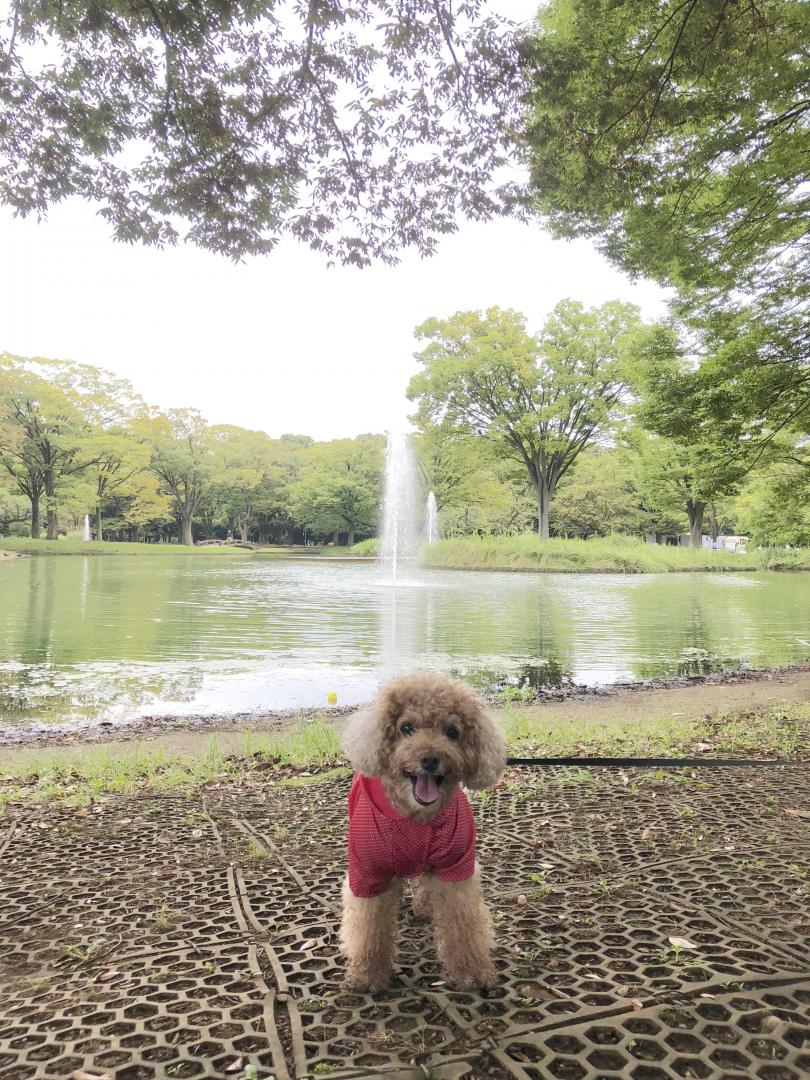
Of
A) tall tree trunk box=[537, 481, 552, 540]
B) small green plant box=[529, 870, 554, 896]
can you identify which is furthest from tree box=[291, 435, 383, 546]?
small green plant box=[529, 870, 554, 896]

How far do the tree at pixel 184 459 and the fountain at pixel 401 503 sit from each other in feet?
52.4

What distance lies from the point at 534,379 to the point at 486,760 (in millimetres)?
27696

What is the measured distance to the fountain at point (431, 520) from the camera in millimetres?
36506

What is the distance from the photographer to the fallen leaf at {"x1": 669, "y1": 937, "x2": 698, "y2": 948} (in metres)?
1.97

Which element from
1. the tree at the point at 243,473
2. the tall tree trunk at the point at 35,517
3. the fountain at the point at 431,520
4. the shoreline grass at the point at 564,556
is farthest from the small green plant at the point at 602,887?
the tree at the point at 243,473

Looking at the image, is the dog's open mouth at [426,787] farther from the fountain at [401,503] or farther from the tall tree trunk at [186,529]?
the tall tree trunk at [186,529]

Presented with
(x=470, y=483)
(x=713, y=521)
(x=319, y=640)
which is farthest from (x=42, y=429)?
(x=713, y=521)

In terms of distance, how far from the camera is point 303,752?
438cm

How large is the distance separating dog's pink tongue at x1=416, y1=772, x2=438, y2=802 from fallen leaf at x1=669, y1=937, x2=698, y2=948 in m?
0.91

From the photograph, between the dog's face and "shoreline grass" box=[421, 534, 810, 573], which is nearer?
the dog's face

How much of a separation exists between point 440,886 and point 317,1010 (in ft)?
1.52

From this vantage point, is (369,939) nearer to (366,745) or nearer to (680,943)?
(366,745)

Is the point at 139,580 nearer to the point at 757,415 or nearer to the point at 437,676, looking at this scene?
the point at 757,415

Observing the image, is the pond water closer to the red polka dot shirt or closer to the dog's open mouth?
the red polka dot shirt
